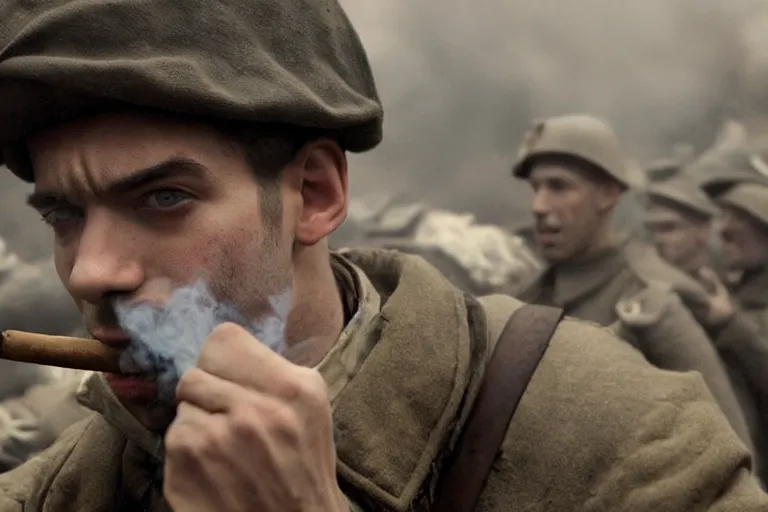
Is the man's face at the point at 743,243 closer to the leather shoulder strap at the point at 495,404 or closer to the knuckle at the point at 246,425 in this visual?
the leather shoulder strap at the point at 495,404

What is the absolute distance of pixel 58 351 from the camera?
1.20 meters

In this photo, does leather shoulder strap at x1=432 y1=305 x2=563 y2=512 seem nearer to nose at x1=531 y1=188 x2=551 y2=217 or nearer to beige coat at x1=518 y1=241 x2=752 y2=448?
beige coat at x1=518 y1=241 x2=752 y2=448

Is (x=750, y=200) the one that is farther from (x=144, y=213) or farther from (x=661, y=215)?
(x=144, y=213)

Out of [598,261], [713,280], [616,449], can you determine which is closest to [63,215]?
[616,449]

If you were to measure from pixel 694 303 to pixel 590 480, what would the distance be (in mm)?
3087

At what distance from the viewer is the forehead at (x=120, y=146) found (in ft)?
4.06

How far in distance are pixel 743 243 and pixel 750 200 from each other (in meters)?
0.22

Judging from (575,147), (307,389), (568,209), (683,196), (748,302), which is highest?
(307,389)

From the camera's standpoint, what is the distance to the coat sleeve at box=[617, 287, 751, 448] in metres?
3.73

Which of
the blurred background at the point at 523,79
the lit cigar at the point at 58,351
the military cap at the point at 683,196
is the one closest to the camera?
the lit cigar at the point at 58,351

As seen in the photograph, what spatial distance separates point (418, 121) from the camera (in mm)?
6375

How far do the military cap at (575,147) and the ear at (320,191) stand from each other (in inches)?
129

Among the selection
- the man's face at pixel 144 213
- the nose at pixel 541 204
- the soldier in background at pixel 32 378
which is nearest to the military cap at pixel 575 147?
the nose at pixel 541 204

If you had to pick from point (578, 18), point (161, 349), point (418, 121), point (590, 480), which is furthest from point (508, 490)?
point (578, 18)
